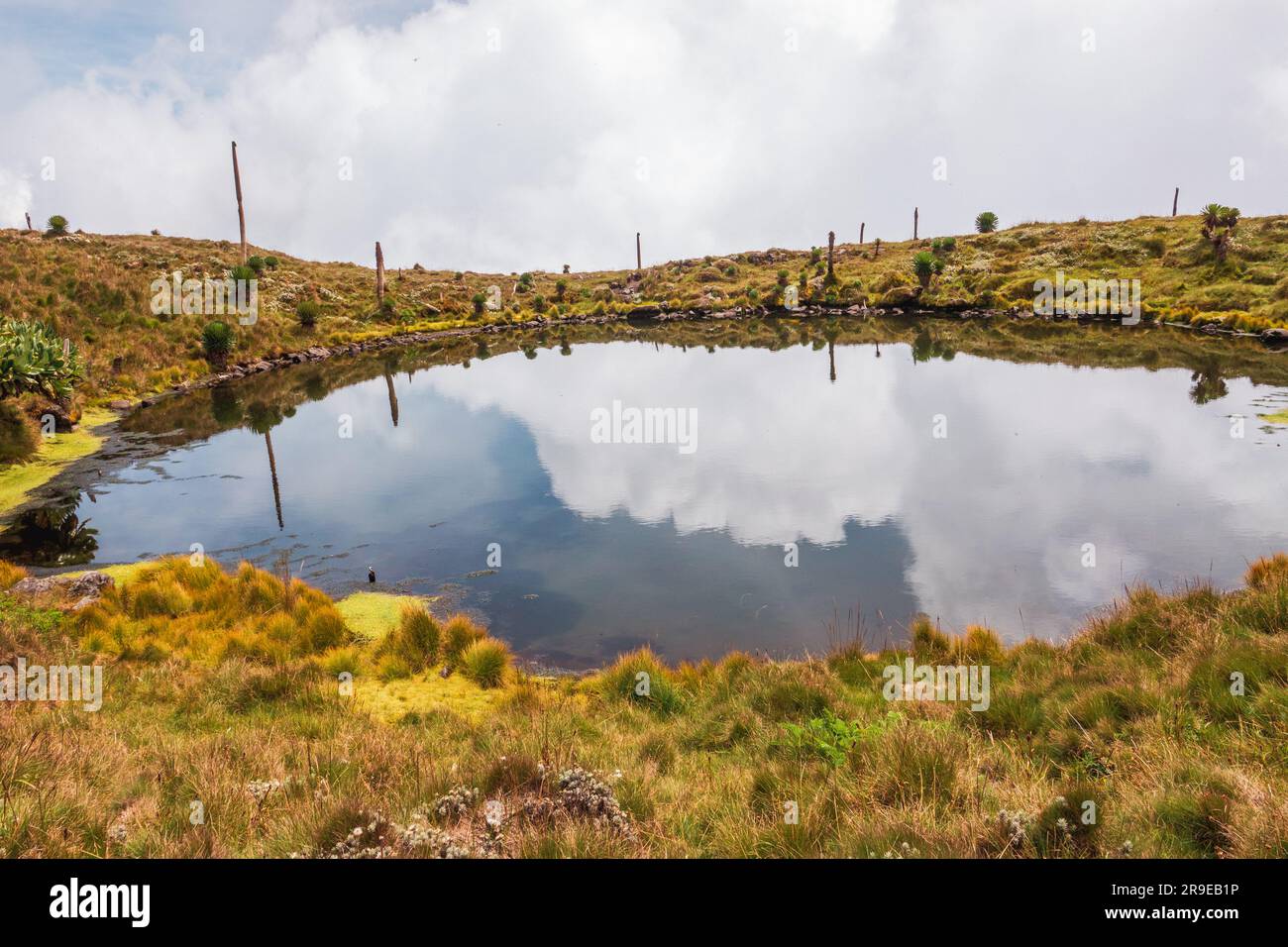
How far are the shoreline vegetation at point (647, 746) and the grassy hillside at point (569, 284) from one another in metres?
25.9

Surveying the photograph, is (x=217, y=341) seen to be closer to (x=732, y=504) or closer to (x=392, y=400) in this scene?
(x=392, y=400)

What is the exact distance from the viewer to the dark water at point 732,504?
1037cm

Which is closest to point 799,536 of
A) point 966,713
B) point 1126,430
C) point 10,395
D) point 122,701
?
point 966,713

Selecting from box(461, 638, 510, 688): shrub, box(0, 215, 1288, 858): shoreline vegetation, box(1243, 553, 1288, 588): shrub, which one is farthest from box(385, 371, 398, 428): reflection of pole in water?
box(1243, 553, 1288, 588): shrub

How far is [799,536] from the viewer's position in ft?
42.1

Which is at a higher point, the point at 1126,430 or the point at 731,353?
the point at 731,353

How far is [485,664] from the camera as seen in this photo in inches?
342

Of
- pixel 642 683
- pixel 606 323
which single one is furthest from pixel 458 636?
pixel 606 323

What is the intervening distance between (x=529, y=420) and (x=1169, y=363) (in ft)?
92.1

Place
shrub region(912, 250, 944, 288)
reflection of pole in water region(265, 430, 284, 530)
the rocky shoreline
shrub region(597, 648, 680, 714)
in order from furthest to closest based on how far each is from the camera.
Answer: shrub region(912, 250, 944, 288), the rocky shoreline, reflection of pole in water region(265, 430, 284, 530), shrub region(597, 648, 680, 714)

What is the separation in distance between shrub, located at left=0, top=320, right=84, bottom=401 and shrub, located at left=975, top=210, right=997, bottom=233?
290ft

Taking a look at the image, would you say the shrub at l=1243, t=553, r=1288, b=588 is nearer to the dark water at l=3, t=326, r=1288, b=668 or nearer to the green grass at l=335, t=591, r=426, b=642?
the dark water at l=3, t=326, r=1288, b=668

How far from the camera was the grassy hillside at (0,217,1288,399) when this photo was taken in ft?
110

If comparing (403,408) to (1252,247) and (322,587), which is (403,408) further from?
(1252,247)
